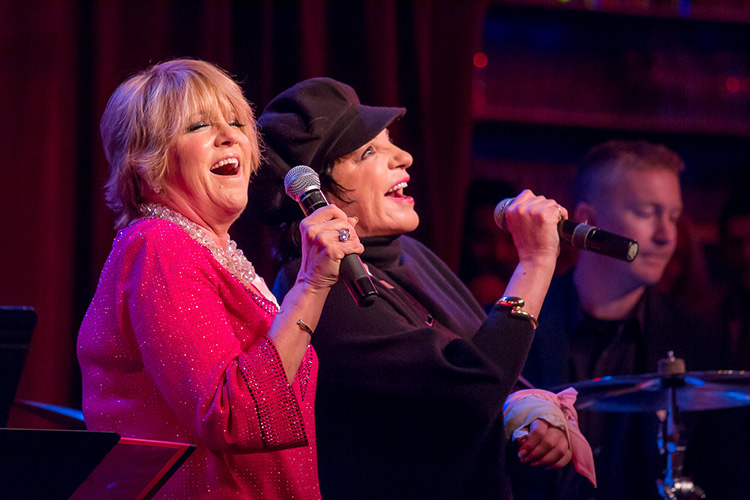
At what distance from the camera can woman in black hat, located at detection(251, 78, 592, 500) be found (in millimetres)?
1475

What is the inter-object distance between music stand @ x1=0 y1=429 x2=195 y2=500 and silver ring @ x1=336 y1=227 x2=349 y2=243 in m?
0.40

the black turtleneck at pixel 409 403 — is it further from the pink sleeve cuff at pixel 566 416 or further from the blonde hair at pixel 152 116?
the blonde hair at pixel 152 116

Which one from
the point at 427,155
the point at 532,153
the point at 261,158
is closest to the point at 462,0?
the point at 427,155

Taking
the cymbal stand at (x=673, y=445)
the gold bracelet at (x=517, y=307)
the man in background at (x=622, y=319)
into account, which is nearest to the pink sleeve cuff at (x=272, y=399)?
the gold bracelet at (x=517, y=307)

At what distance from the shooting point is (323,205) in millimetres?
1330

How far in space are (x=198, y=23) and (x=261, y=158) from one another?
3.40 ft

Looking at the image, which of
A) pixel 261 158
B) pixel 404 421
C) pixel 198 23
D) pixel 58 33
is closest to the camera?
pixel 404 421

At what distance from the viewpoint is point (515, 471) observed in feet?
5.65

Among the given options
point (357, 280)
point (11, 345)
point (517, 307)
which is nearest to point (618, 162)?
point (517, 307)

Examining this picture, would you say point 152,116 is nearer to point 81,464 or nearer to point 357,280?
point 357,280

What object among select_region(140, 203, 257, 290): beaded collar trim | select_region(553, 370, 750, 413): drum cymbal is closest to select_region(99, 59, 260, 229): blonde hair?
select_region(140, 203, 257, 290): beaded collar trim

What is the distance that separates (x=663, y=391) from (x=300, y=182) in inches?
41.4

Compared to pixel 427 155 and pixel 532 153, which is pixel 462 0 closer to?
pixel 427 155

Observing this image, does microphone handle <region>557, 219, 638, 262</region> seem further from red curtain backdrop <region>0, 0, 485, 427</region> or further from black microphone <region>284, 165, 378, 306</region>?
red curtain backdrop <region>0, 0, 485, 427</region>
